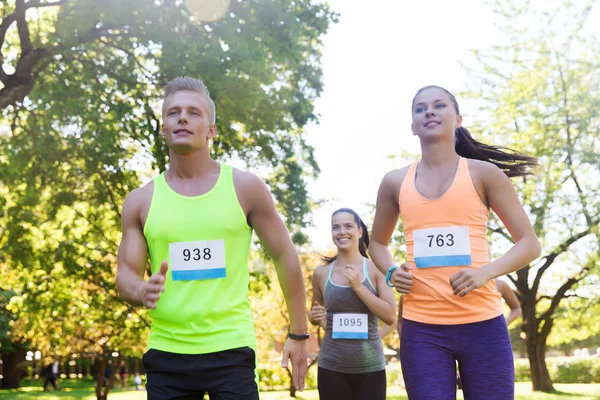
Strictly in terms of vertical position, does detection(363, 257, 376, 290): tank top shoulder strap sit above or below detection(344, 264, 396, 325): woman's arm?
above

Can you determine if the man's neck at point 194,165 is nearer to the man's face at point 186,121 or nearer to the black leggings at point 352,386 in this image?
the man's face at point 186,121

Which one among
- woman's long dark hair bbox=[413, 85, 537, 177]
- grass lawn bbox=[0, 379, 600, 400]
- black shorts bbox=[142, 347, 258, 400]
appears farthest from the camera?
grass lawn bbox=[0, 379, 600, 400]

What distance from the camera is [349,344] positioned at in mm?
5852

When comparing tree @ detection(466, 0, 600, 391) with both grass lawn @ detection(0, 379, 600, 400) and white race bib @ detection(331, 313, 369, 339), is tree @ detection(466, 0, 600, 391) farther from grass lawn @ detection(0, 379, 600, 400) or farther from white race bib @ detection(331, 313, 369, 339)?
white race bib @ detection(331, 313, 369, 339)

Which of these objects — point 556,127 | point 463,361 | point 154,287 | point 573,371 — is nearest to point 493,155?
point 463,361

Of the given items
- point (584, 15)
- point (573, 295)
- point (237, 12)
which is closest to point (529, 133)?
point (584, 15)

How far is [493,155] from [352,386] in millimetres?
2229

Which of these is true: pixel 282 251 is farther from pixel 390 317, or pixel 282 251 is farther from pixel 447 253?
pixel 390 317

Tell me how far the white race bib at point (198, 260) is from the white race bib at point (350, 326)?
289cm

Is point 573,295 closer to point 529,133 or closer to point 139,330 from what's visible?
point 529,133

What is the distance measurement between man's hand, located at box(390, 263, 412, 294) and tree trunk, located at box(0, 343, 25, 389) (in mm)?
44537

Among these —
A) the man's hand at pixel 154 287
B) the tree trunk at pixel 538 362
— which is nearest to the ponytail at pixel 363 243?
the man's hand at pixel 154 287

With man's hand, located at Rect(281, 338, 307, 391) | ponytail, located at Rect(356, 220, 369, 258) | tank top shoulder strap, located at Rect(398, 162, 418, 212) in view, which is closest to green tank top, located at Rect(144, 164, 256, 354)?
man's hand, located at Rect(281, 338, 307, 391)

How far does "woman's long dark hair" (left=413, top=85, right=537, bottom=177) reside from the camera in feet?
14.7
